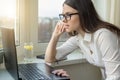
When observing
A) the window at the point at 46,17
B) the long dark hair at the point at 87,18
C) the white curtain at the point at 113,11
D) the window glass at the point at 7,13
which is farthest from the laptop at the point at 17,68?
the white curtain at the point at 113,11

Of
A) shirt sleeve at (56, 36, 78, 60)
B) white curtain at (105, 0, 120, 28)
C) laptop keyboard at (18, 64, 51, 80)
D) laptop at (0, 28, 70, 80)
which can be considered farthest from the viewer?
white curtain at (105, 0, 120, 28)

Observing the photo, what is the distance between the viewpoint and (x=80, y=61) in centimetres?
220

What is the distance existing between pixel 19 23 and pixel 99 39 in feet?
2.77

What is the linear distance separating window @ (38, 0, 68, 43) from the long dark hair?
2.32ft

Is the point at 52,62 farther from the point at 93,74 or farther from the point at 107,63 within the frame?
the point at 93,74

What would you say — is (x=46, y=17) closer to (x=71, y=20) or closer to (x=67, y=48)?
(x=67, y=48)

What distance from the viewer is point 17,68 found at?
3.84 feet

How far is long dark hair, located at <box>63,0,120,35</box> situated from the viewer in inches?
60.1

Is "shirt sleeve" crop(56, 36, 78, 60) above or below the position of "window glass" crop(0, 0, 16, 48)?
below

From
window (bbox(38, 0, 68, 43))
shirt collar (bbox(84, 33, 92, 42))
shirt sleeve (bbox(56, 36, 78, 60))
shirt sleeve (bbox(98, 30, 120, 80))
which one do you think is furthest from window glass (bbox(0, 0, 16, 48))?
shirt sleeve (bbox(98, 30, 120, 80))

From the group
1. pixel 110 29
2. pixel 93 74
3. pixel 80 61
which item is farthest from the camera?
pixel 93 74

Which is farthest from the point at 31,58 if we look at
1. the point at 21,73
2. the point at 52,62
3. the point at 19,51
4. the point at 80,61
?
the point at 21,73

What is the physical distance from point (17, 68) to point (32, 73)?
0.87ft

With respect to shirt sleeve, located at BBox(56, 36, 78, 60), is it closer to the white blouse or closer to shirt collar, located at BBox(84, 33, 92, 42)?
the white blouse
